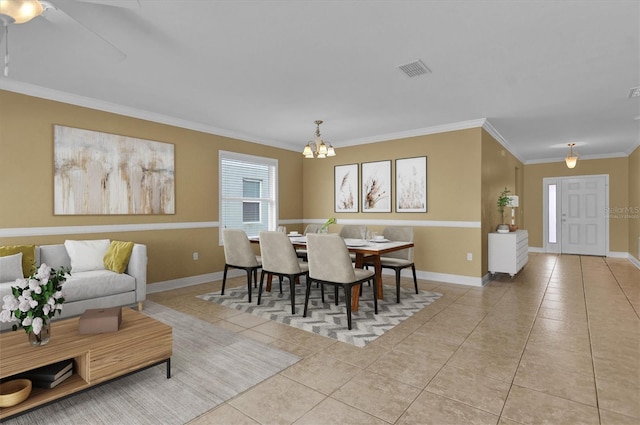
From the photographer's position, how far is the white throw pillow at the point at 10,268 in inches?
124

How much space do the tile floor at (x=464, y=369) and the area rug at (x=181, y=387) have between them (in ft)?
0.41

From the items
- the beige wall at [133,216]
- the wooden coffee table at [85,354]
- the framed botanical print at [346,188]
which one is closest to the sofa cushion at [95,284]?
the beige wall at [133,216]

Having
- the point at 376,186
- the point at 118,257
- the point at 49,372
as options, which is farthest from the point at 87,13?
the point at 376,186

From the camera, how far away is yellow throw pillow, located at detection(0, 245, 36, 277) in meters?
3.26

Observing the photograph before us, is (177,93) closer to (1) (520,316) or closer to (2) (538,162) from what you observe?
(1) (520,316)

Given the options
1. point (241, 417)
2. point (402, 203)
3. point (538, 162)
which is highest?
point (538, 162)

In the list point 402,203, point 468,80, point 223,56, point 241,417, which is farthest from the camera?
point 402,203

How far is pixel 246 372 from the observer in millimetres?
2383

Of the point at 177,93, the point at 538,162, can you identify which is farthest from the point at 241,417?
the point at 538,162

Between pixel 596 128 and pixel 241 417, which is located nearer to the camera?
pixel 241 417

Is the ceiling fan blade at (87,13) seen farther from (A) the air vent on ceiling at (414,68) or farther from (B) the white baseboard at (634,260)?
(B) the white baseboard at (634,260)

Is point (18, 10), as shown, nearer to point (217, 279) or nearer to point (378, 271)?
point (378, 271)

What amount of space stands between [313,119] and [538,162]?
6.99 meters

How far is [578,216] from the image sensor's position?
8281 millimetres
